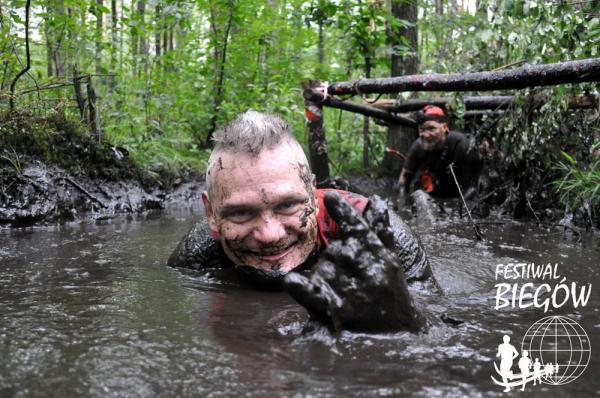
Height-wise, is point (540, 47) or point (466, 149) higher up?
point (540, 47)

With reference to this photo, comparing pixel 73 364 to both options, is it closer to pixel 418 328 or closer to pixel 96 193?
pixel 418 328

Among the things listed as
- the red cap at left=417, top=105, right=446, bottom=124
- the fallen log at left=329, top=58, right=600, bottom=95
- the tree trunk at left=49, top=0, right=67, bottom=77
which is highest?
the tree trunk at left=49, top=0, right=67, bottom=77

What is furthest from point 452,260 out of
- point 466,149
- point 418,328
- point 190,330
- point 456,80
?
point 466,149

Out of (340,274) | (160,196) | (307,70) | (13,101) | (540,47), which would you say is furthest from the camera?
(307,70)

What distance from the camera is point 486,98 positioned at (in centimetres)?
698

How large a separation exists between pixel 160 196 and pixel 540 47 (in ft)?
15.6

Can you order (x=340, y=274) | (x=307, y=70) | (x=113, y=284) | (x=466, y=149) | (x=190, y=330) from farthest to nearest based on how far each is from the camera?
(x=307, y=70), (x=466, y=149), (x=113, y=284), (x=190, y=330), (x=340, y=274)

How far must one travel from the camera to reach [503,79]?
4.00 metres

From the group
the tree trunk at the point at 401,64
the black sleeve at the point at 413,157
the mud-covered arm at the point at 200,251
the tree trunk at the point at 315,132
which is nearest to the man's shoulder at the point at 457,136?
the black sleeve at the point at 413,157

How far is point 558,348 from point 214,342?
1.20m

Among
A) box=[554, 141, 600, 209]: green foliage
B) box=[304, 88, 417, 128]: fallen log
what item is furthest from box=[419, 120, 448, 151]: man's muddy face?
box=[554, 141, 600, 209]: green foliage

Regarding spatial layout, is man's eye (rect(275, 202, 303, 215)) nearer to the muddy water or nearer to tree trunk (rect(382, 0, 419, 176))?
the muddy water

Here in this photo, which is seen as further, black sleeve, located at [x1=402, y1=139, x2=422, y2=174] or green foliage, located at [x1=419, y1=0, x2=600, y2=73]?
black sleeve, located at [x1=402, y1=139, x2=422, y2=174]

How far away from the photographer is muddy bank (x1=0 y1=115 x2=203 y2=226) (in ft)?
19.5
